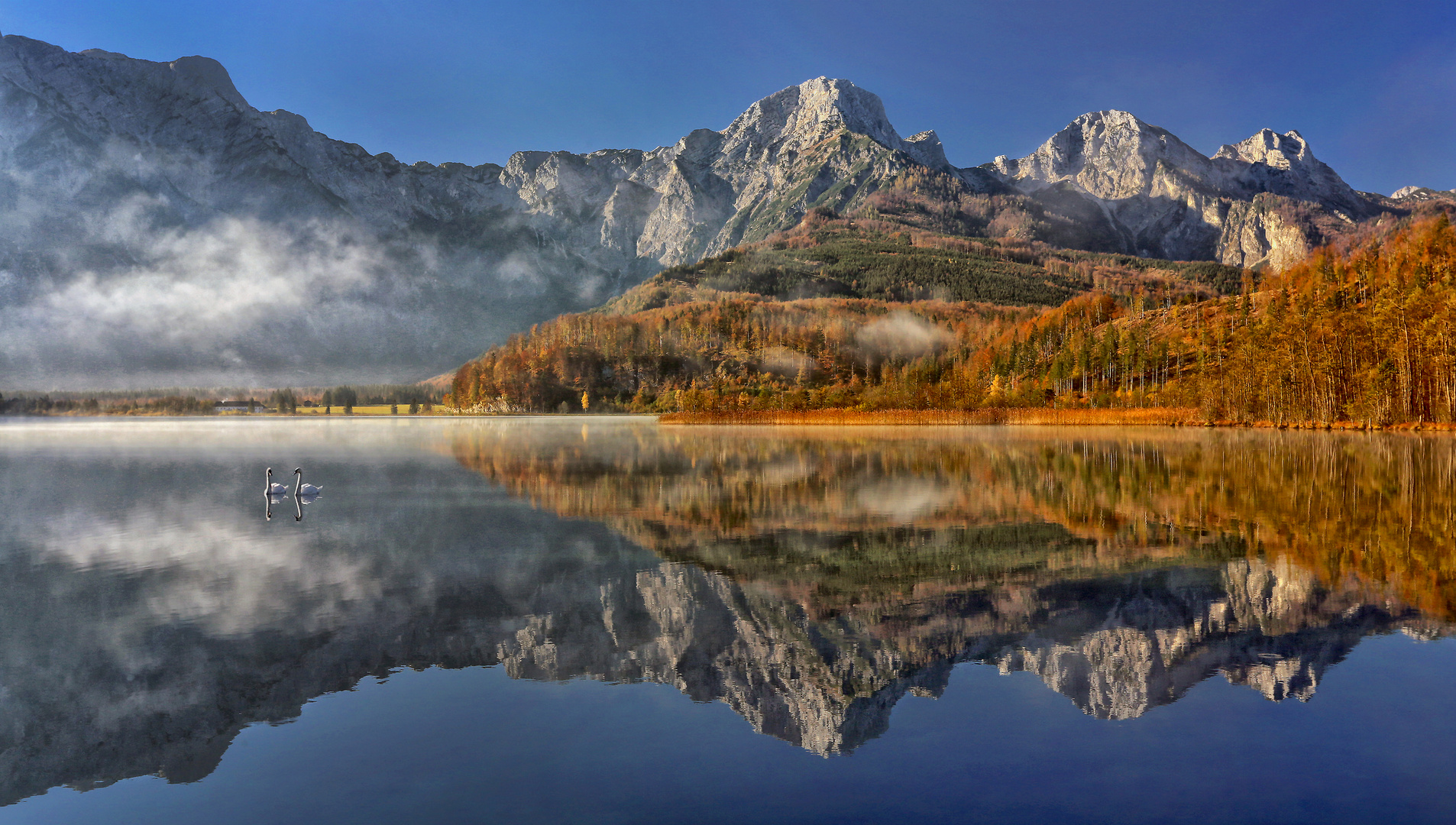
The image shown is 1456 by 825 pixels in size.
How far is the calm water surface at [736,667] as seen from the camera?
16.1ft

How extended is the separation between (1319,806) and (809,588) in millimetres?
5914

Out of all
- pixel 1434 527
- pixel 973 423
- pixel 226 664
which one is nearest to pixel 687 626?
pixel 226 664

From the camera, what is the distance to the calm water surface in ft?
16.1

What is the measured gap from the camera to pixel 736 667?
7113mm

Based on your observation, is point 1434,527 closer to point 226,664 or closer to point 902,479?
point 902,479

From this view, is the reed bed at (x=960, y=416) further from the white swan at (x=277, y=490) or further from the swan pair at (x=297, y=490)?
the white swan at (x=277, y=490)

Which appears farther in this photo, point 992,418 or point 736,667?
point 992,418

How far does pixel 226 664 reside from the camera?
7371 mm

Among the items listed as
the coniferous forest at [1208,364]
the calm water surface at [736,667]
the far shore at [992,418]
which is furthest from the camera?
the far shore at [992,418]

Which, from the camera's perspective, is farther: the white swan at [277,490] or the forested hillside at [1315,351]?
the forested hillside at [1315,351]

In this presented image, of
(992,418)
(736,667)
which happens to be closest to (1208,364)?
(992,418)

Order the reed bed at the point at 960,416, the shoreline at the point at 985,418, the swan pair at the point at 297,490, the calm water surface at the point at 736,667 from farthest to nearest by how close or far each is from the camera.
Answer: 1. the reed bed at the point at 960,416
2. the shoreline at the point at 985,418
3. the swan pair at the point at 297,490
4. the calm water surface at the point at 736,667

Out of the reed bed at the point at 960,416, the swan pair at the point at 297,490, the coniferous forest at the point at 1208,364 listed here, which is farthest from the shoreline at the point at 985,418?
the swan pair at the point at 297,490

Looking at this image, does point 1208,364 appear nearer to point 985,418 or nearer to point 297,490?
point 985,418
